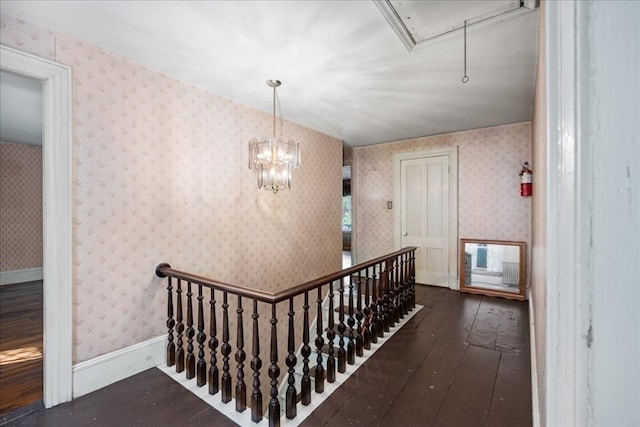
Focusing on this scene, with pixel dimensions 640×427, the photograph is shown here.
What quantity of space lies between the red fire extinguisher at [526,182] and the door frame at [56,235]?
4900mm

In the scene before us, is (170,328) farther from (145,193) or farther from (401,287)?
(401,287)

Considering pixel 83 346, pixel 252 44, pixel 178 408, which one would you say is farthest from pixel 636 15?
pixel 83 346

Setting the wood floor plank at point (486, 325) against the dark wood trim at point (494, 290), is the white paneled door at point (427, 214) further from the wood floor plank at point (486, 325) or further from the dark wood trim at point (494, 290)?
the wood floor plank at point (486, 325)

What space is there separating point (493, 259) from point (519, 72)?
2764 mm

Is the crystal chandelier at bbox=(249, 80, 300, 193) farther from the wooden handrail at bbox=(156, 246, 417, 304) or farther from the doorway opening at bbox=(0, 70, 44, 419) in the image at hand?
the doorway opening at bbox=(0, 70, 44, 419)

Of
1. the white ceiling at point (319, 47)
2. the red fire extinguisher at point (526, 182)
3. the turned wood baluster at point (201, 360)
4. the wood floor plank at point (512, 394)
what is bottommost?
the wood floor plank at point (512, 394)

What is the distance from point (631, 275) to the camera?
1.19 ft

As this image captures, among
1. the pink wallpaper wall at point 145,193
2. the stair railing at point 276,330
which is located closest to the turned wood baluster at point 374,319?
the stair railing at point 276,330

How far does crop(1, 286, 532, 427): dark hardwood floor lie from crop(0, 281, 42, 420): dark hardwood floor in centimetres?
44

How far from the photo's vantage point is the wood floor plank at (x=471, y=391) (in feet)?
5.91

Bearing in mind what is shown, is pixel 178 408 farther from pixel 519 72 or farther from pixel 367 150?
pixel 367 150

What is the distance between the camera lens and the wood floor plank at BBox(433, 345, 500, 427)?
1.80 metres

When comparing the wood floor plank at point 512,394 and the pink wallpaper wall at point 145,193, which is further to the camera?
the pink wallpaper wall at point 145,193

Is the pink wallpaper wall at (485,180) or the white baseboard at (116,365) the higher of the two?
the pink wallpaper wall at (485,180)
